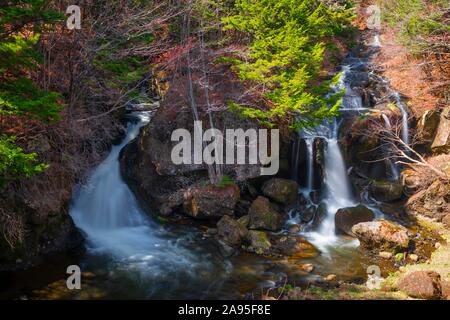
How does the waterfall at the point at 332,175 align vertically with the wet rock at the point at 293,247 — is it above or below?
above

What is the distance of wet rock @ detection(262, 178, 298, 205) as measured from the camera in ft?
47.2

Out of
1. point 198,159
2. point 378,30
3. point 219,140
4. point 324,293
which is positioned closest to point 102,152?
point 198,159

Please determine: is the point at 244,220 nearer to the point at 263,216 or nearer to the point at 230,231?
the point at 263,216

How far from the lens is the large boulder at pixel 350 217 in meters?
13.6

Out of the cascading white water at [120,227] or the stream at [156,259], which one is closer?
the stream at [156,259]

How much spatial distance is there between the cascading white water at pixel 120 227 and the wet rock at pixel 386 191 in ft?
29.8

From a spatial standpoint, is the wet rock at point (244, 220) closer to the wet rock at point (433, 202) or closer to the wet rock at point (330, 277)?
the wet rock at point (330, 277)

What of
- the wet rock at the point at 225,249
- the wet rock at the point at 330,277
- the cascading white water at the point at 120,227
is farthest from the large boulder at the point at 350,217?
the cascading white water at the point at 120,227

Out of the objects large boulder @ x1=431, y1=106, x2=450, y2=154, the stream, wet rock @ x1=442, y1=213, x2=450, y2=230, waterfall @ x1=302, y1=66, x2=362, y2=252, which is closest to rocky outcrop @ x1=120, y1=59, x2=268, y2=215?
the stream

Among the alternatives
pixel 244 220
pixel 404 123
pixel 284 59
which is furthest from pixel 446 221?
pixel 284 59

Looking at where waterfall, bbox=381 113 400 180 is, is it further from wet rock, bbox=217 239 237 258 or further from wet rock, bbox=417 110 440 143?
wet rock, bbox=217 239 237 258

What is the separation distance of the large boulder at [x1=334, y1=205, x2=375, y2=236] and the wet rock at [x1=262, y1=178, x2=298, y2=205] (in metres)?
1.94

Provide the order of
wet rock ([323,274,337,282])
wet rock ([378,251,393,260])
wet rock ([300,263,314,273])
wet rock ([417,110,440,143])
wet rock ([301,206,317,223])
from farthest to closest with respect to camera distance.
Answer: wet rock ([417,110,440,143]) → wet rock ([301,206,317,223]) → wet rock ([378,251,393,260]) → wet rock ([300,263,314,273]) → wet rock ([323,274,337,282])

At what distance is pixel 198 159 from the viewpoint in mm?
14539
